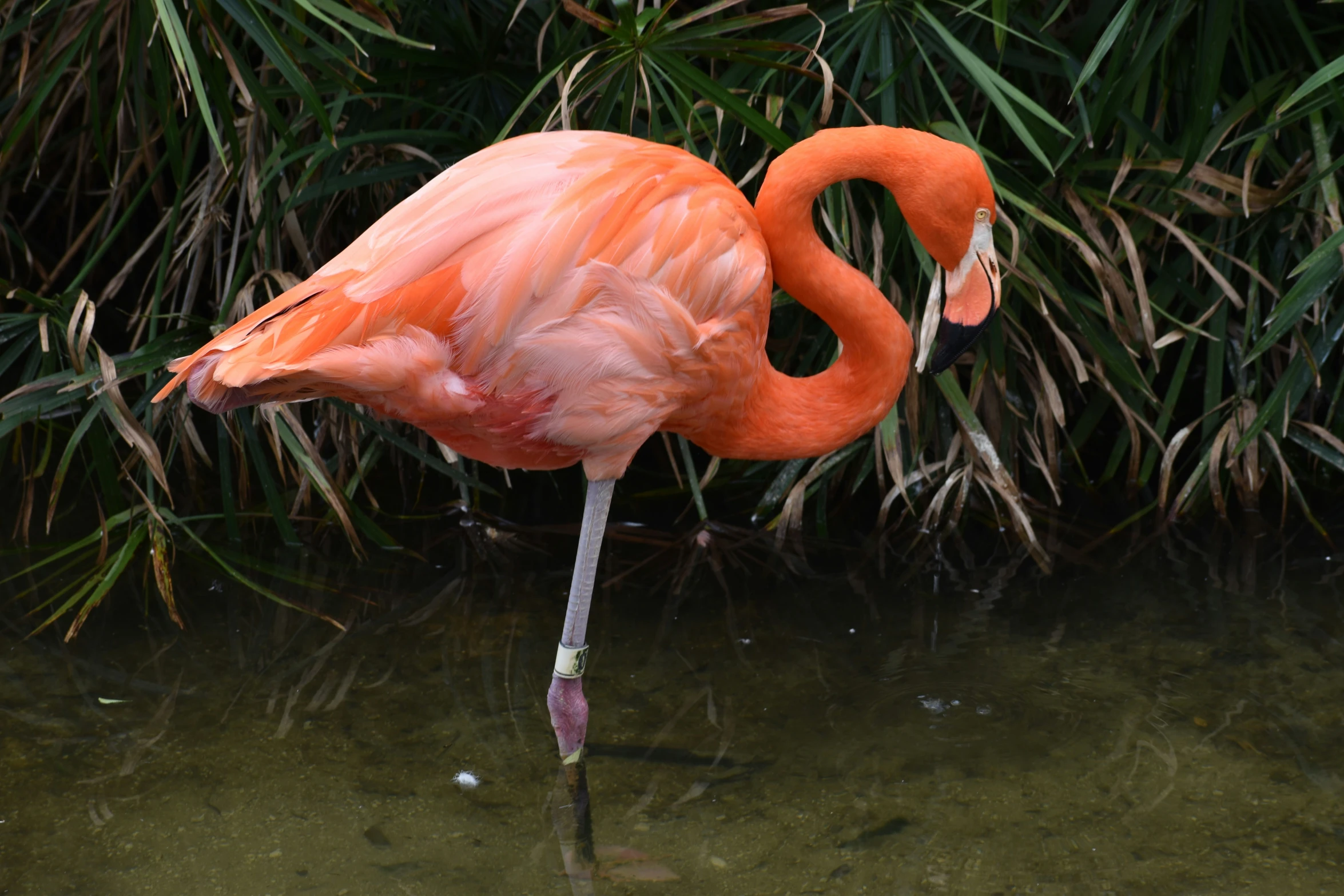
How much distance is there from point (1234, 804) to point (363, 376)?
1596 mm

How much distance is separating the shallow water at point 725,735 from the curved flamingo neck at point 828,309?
570mm

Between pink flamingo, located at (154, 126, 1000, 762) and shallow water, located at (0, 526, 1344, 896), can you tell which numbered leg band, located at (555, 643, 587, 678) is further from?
shallow water, located at (0, 526, 1344, 896)

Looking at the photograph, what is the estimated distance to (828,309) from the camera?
2.18m

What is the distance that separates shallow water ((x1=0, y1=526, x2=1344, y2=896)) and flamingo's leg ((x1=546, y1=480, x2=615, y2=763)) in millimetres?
93

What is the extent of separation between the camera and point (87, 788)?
2.17 metres

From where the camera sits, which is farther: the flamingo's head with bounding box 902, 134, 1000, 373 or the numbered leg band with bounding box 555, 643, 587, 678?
the numbered leg band with bounding box 555, 643, 587, 678

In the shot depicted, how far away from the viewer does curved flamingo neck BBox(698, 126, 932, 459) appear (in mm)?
2043

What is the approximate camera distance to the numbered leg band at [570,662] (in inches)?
85.7

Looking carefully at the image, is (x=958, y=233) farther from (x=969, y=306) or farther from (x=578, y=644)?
(x=578, y=644)

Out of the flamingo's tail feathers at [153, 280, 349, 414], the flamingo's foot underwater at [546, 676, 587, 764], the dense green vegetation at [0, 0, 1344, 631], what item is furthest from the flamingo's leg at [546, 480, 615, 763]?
the dense green vegetation at [0, 0, 1344, 631]

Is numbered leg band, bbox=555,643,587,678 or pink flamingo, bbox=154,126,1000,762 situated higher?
pink flamingo, bbox=154,126,1000,762

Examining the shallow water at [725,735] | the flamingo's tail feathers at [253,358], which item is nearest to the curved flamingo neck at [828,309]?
the shallow water at [725,735]

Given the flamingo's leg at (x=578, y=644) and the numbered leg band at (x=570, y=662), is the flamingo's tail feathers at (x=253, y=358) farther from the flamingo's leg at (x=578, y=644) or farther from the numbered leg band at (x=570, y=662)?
→ the numbered leg band at (x=570, y=662)

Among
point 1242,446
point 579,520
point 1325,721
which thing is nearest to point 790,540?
point 579,520
